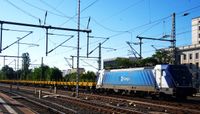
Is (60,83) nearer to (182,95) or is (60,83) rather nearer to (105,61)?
(182,95)

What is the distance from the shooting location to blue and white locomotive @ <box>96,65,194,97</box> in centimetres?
3167

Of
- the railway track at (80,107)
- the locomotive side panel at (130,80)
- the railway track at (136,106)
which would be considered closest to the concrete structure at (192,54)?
the locomotive side panel at (130,80)

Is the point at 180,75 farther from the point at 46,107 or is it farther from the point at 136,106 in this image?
the point at 46,107

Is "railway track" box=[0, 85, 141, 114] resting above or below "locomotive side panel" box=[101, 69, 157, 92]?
below

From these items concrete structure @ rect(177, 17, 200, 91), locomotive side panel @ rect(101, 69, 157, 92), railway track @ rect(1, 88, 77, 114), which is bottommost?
railway track @ rect(1, 88, 77, 114)

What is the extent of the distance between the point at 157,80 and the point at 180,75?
2.46 metres

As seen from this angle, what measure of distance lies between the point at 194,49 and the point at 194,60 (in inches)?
119

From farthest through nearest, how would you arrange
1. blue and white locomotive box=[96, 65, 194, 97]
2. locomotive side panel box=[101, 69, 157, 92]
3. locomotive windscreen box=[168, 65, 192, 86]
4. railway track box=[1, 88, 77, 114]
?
locomotive side panel box=[101, 69, 157, 92], locomotive windscreen box=[168, 65, 192, 86], blue and white locomotive box=[96, 65, 194, 97], railway track box=[1, 88, 77, 114]

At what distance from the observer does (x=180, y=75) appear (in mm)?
32312

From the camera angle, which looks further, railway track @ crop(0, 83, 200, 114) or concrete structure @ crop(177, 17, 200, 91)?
concrete structure @ crop(177, 17, 200, 91)

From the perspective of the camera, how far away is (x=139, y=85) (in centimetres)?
3819

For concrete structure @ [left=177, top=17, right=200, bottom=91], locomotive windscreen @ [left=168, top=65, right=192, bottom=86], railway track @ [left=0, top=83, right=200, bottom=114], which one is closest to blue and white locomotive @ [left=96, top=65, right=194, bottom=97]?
locomotive windscreen @ [left=168, top=65, right=192, bottom=86]

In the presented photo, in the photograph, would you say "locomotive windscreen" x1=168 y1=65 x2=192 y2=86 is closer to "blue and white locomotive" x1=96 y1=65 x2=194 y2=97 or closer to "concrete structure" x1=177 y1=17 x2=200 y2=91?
"blue and white locomotive" x1=96 y1=65 x2=194 y2=97

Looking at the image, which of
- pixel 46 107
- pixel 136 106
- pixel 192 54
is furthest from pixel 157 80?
pixel 192 54
